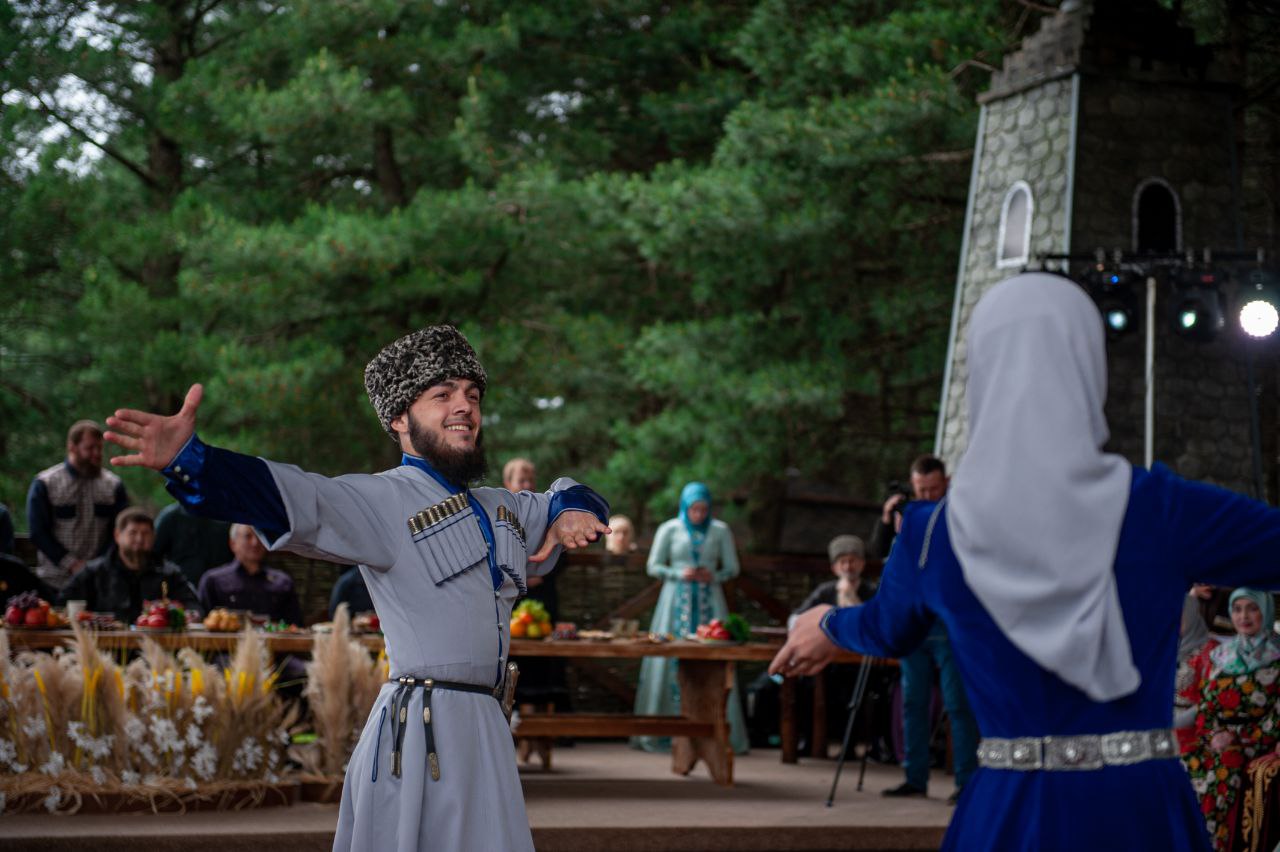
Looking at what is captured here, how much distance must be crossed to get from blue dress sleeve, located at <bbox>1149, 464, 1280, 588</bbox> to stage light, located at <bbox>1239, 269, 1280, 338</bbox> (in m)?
6.74

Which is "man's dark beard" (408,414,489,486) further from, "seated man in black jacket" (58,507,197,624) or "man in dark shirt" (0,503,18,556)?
"man in dark shirt" (0,503,18,556)

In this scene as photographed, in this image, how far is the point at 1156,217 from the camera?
453 inches

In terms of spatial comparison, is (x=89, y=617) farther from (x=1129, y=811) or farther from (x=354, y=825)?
(x=1129, y=811)

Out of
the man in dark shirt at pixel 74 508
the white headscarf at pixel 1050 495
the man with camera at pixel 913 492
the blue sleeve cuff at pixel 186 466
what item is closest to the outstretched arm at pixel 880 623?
the white headscarf at pixel 1050 495

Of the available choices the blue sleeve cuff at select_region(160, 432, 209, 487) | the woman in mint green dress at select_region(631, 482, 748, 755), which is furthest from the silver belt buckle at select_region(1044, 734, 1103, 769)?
the woman in mint green dress at select_region(631, 482, 748, 755)

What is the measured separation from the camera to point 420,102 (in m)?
13.5

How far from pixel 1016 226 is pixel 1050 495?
990cm

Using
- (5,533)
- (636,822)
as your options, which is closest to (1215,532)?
(636,822)

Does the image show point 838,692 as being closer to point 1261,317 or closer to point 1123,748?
point 1261,317

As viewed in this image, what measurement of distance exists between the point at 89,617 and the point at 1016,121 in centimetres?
779

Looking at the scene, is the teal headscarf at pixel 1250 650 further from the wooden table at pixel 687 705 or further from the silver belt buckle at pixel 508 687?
the silver belt buckle at pixel 508 687

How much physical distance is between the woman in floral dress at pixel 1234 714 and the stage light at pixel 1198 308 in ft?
10.6

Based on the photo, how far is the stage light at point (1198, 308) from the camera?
8859 millimetres

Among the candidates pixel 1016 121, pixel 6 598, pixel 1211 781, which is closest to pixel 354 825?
pixel 1211 781
